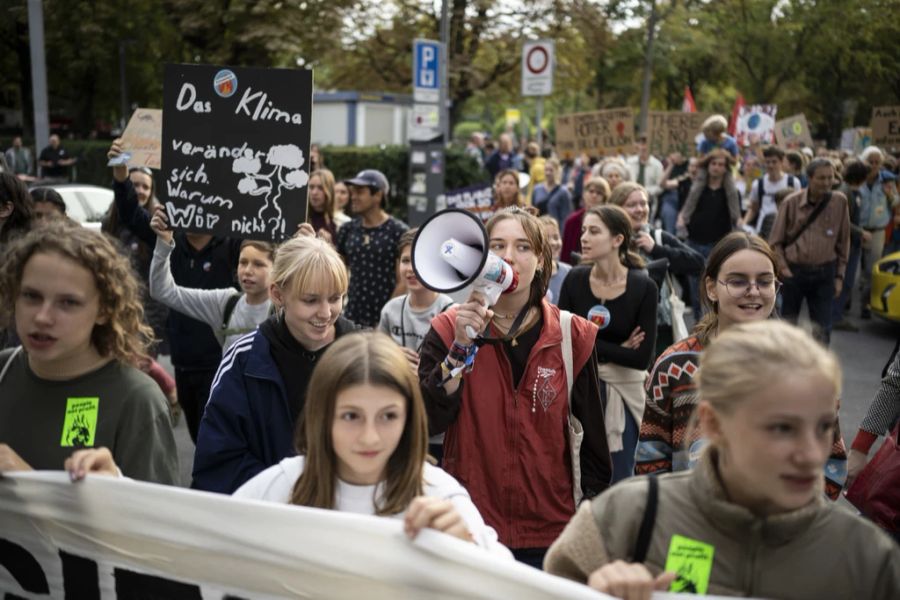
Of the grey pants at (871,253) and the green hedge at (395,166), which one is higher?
the green hedge at (395,166)

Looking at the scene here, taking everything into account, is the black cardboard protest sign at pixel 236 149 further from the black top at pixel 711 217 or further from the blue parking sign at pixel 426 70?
the blue parking sign at pixel 426 70

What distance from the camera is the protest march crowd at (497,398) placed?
2.03 metres

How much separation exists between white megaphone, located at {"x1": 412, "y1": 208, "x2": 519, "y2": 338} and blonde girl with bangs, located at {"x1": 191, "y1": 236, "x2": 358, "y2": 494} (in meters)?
0.34

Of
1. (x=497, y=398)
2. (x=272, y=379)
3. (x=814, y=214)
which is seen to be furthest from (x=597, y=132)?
(x=272, y=379)

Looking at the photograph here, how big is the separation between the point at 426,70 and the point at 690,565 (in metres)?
12.1

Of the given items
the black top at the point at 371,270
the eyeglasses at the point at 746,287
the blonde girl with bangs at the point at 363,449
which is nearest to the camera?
the blonde girl with bangs at the point at 363,449

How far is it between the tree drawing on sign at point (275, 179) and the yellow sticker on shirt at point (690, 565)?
11.0ft

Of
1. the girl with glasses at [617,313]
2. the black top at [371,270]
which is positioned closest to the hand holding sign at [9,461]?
the girl with glasses at [617,313]

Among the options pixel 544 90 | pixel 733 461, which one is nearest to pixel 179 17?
pixel 544 90

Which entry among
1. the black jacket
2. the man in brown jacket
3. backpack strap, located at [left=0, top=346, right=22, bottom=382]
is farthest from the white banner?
the man in brown jacket

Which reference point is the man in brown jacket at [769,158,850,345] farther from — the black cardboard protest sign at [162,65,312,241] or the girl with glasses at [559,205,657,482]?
the black cardboard protest sign at [162,65,312,241]

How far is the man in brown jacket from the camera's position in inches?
357

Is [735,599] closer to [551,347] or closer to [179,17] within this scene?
[551,347]

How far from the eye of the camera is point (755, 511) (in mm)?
2055
